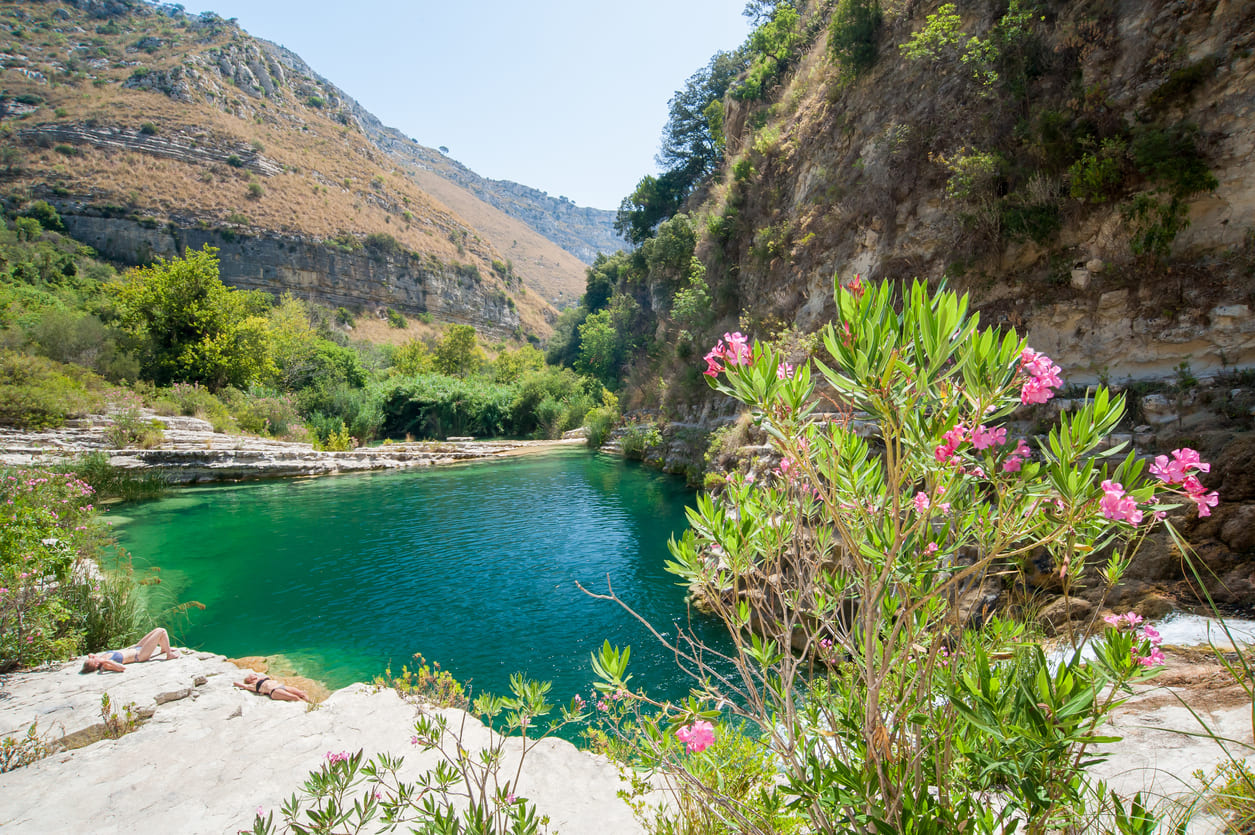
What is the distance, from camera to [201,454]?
15320 millimetres

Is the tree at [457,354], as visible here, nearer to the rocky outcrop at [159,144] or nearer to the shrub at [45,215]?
the rocky outcrop at [159,144]

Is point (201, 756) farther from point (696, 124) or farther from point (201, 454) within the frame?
point (696, 124)

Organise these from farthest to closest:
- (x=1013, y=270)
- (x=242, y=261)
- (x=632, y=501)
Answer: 1. (x=242, y=261)
2. (x=632, y=501)
3. (x=1013, y=270)

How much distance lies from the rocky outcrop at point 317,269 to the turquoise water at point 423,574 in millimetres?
32100

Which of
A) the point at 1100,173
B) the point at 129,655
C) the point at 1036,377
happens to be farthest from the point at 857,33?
the point at 129,655

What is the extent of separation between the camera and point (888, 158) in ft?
34.1

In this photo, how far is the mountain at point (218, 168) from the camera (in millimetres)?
36219

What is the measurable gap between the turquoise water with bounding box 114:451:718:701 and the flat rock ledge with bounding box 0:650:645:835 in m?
1.32

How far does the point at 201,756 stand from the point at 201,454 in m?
15.7

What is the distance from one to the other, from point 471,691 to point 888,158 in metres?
11.9

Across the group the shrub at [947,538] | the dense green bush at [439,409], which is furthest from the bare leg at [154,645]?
the dense green bush at [439,409]

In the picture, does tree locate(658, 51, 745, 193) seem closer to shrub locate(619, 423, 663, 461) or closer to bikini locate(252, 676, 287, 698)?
shrub locate(619, 423, 663, 461)

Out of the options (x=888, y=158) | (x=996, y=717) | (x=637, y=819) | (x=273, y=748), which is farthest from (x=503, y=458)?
(x=996, y=717)

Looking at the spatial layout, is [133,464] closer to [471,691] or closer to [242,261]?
[471,691]
